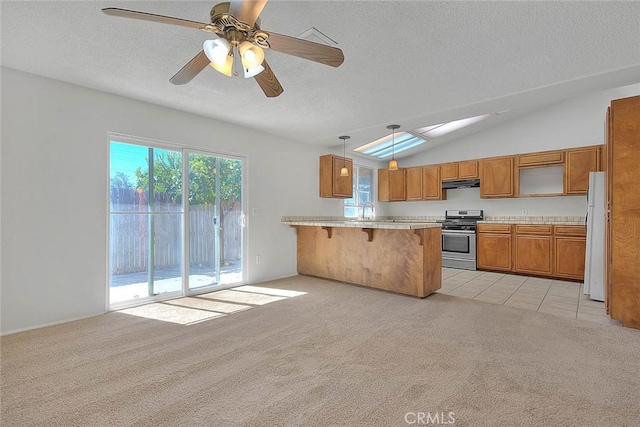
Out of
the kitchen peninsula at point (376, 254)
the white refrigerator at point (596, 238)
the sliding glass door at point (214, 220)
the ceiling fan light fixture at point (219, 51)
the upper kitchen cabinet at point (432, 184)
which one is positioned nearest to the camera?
the ceiling fan light fixture at point (219, 51)

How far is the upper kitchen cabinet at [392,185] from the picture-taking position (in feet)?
23.6

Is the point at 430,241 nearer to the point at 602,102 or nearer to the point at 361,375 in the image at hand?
the point at 361,375

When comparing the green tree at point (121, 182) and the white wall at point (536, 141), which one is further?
the white wall at point (536, 141)

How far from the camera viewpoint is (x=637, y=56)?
254cm

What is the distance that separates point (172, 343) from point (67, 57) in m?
2.61

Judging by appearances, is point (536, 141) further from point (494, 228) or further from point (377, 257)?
point (377, 257)

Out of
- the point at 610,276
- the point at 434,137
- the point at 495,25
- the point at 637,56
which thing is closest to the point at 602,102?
the point at 434,137

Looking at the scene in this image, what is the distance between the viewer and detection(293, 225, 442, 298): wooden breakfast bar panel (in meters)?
3.88

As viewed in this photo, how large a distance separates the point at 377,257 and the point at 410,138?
298cm

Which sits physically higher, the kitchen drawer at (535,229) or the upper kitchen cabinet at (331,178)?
the upper kitchen cabinet at (331,178)

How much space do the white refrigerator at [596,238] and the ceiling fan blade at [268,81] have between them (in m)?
4.18

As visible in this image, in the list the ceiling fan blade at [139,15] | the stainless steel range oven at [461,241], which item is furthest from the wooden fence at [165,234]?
the stainless steel range oven at [461,241]

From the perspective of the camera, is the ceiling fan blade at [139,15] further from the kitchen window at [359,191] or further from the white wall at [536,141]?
the white wall at [536,141]

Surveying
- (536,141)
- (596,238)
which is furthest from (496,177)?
(596,238)
